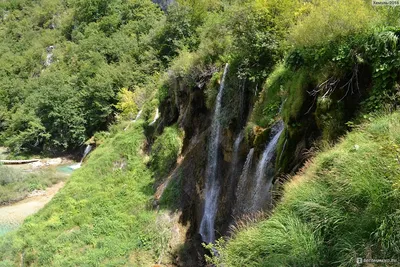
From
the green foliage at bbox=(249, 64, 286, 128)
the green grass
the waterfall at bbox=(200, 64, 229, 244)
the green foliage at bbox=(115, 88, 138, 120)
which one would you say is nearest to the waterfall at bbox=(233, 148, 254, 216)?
the green foliage at bbox=(249, 64, 286, 128)

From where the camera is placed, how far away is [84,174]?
763 inches

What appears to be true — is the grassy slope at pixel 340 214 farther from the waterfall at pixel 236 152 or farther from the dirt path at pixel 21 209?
the dirt path at pixel 21 209

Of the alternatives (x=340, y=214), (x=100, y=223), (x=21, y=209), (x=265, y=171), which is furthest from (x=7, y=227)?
(x=340, y=214)

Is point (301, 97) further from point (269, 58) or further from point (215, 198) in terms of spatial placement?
point (215, 198)

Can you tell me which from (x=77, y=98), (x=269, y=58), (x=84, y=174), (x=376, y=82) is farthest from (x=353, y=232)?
(x=77, y=98)

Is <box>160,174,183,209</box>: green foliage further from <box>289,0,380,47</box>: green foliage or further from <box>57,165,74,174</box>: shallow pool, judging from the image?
<box>57,165,74,174</box>: shallow pool

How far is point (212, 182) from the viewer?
42.4 ft

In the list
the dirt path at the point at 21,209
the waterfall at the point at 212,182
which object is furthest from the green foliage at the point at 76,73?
the waterfall at the point at 212,182

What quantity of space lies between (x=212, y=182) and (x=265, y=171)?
184 inches

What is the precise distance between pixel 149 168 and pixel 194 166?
425 cm

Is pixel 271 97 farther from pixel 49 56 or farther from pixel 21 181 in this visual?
pixel 49 56

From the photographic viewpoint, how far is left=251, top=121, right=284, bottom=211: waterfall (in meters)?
8.41

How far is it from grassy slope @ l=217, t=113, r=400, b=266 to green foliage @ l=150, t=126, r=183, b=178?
38.1ft

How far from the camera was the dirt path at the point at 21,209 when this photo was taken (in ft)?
70.9
